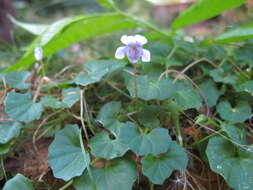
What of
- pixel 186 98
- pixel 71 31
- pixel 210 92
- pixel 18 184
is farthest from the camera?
pixel 71 31

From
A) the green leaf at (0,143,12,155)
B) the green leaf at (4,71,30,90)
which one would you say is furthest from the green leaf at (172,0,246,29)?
the green leaf at (0,143,12,155)

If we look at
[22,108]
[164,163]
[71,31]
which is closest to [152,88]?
[164,163]

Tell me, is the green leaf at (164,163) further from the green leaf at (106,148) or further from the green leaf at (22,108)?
the green leaf at (22,108)

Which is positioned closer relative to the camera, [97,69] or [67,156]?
[67,156]

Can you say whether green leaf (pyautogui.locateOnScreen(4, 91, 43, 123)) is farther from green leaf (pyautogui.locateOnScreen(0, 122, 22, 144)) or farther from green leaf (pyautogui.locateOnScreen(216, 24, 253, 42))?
green leaf (pyautogui.locateOnScreen(216, 24, 253, 42))

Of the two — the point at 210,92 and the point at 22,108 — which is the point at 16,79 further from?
the point at 210,92

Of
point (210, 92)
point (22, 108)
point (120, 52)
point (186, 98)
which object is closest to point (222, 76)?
point (210, 92)

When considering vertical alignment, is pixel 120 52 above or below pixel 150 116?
above

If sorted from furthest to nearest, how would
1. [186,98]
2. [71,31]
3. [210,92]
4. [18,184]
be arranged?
[71,31]
[210,92]
[186,98]
[18,184]
